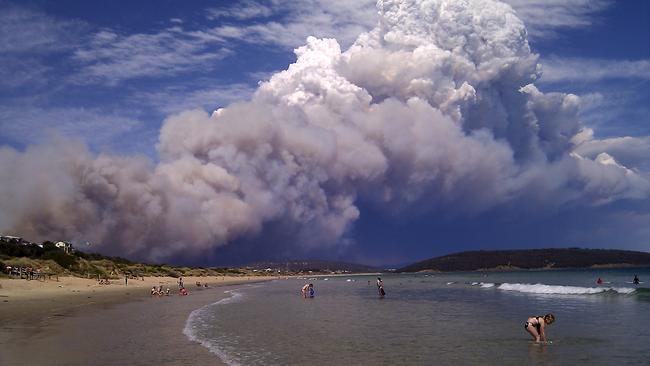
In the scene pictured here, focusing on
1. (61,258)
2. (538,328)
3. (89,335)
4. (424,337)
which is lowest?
(424,337)

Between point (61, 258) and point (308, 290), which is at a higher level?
point (61, 258)

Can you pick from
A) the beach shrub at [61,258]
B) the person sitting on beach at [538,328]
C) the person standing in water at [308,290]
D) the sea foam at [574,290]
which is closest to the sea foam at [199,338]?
the person sitting on beach at [538,328]

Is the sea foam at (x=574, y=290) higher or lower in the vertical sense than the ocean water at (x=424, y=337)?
lower

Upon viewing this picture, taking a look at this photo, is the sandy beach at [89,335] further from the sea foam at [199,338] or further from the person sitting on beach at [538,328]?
the person sitting on beach at [538,328]

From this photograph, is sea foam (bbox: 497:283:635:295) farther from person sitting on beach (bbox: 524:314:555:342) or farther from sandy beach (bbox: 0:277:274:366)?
sandy beach (bbox: 0:277:274:366)

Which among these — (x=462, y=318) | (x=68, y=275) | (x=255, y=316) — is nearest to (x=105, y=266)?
(x=68, y=275)

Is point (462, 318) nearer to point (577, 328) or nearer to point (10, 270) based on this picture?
point (577, 328)

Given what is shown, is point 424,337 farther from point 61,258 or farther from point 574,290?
point 61,258

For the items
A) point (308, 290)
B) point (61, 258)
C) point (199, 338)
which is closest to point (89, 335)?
point (199, 338)

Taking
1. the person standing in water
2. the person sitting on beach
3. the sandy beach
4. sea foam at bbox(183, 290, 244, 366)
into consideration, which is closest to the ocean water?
sea foam at bbox(183, 290, 244, 366)

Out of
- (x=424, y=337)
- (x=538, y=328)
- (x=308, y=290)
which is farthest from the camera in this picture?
(x=308, y=290)

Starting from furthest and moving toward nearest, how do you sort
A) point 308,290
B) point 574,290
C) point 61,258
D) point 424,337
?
point 61,258
point 574,290
point 308,290
point 424,337

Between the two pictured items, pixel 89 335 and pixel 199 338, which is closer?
pixel 199 338

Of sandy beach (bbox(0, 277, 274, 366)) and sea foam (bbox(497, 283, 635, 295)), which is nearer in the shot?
sandy beach (bbox(0, 277, 274, 366))
